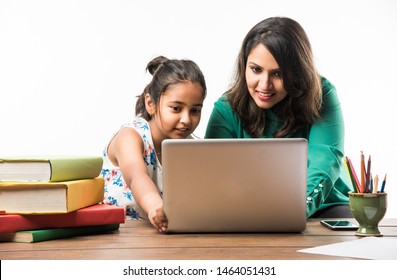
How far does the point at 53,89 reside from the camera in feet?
12.0

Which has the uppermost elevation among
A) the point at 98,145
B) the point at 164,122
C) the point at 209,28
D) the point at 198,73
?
the point at 209,28

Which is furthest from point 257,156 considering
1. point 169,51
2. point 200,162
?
point 169,51

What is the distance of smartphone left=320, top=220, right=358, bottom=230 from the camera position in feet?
4.60

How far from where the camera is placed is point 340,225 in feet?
4.72

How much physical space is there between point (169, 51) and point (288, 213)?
2.42 m

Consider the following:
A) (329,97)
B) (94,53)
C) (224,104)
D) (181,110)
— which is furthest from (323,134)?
(94,53)

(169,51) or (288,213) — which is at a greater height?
(169,51)

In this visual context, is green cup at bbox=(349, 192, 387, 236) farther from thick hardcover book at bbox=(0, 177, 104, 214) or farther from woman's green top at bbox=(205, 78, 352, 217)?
thick hardcover book at bbox=(0, 177, 104, 214)

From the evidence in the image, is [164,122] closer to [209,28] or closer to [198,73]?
[198,73]

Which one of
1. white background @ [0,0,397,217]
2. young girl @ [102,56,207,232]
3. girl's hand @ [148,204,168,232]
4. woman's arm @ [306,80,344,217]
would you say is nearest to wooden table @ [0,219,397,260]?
girl's hand @ [148,204,168,232]

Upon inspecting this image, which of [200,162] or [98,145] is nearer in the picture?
[200,162]

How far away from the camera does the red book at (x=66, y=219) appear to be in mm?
1242

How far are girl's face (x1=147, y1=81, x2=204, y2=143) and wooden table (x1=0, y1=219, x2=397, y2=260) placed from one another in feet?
2.38

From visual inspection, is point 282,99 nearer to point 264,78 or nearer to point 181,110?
point 264,78
